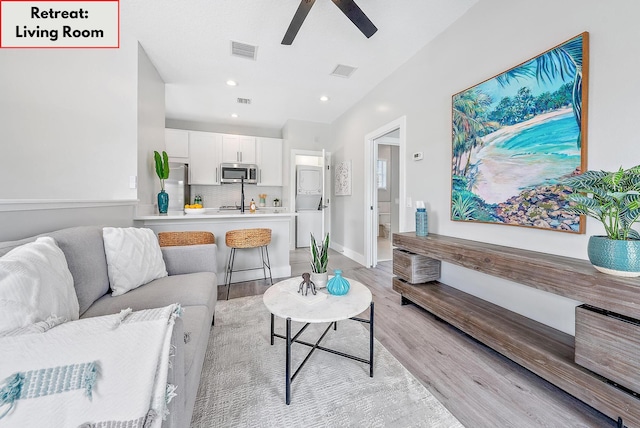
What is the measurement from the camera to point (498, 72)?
191 cm

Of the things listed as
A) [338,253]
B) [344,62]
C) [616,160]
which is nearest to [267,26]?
[344,62]

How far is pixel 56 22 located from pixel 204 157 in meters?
2.87

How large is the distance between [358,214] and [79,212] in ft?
11.0

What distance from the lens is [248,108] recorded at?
4391 mm

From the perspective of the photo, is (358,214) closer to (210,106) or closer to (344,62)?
(344,62)

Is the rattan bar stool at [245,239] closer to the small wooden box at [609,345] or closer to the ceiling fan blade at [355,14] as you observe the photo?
the ceiling fan blade at [355,14]

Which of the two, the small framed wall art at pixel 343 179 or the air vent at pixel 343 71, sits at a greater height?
the air vent at pixel 343 71

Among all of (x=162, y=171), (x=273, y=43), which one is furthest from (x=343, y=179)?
(x=162, y=171)

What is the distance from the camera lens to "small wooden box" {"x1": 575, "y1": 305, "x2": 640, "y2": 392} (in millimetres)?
1037

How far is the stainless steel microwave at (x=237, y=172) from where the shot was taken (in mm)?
4984

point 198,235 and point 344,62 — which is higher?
point 344,62

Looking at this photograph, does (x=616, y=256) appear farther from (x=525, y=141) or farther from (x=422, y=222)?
(x=422, y=222)

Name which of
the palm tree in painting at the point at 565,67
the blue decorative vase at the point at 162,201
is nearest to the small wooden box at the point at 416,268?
the palm tree in painting at the point at 565,67

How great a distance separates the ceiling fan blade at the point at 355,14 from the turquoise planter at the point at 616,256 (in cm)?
199
